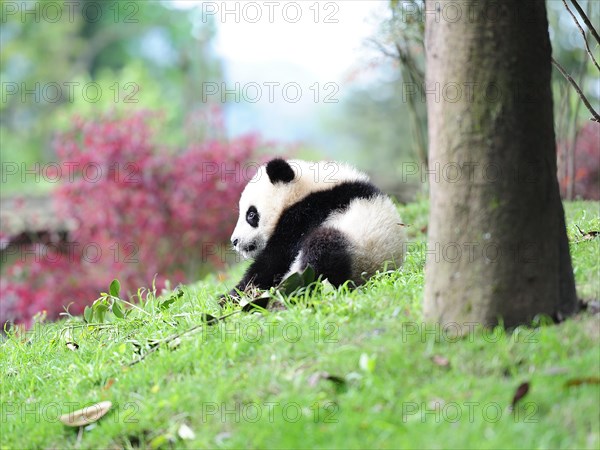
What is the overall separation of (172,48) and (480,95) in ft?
80.4

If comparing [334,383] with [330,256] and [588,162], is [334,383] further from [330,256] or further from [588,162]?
[588,162]

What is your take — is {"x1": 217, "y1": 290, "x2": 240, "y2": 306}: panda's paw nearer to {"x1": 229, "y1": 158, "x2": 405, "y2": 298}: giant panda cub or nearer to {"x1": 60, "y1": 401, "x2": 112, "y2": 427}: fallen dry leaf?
{"x1": 229, "y1": 158, "x2": 405, "y2": 298}: giant panda cub

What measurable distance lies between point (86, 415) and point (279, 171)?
1963 mm

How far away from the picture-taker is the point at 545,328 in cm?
282

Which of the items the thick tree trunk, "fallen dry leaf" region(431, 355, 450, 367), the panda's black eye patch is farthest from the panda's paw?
"fallen dry leaf" region(431, 355, 450, 367)

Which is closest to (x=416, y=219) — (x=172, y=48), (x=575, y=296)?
(x=575, y=296)

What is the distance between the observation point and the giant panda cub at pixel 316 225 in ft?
12.8

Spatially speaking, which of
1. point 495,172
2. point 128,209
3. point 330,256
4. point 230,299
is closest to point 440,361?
point 495,172

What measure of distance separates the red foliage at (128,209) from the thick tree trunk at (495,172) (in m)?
A: 6.16

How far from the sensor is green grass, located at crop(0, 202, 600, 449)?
2.45m

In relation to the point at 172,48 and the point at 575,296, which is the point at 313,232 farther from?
the point at 172,48

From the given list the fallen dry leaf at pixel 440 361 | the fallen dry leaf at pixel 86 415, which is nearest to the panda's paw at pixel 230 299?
the fallen dry leaf at pixel 86 415

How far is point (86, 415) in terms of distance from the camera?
304 cm

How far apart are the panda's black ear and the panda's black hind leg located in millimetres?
633
